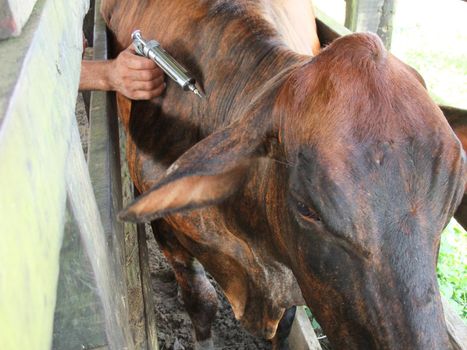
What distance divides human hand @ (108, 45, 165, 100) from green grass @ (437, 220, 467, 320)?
1.79 metres

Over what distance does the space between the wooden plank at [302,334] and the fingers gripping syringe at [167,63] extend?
1148 millimetres

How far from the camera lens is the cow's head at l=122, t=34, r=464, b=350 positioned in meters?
1.09

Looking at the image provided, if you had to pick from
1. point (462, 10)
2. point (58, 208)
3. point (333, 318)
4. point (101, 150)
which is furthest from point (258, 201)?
point (462, 10)

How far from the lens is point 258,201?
1558mm

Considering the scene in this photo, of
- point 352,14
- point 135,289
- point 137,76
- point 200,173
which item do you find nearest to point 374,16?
point 352,14

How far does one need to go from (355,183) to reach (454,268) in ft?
7.41

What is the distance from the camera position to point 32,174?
23.3 inches

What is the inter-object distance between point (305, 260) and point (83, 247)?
1.91 ft

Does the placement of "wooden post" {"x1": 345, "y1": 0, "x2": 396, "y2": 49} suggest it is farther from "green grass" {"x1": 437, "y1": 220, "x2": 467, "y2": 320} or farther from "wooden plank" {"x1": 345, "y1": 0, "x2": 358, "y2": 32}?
"green grass" {"x1": 437, "y1": 220, "x2": 467, "y2": 320}

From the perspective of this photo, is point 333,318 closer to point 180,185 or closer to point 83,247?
point 180,185

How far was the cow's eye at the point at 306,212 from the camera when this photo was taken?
1189mm

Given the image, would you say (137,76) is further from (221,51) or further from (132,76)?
(221,51)

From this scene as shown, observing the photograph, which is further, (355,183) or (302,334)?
(302,334)

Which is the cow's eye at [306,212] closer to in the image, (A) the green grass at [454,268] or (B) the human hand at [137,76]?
(B) the human hand at [137,76]
